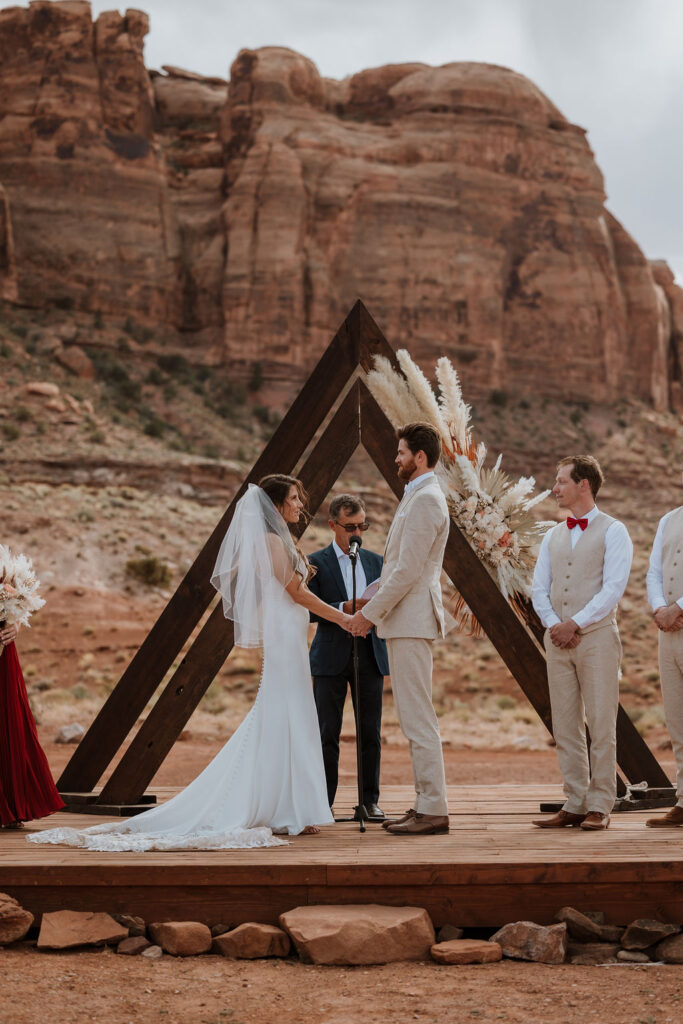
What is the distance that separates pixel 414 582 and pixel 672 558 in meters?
1.53

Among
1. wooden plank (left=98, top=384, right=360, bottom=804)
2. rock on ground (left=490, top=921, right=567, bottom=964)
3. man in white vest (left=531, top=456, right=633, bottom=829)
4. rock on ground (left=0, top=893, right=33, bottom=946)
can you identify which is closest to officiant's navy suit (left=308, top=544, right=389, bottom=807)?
wooden plank (left=98, top=384, right=360, bottom=804)

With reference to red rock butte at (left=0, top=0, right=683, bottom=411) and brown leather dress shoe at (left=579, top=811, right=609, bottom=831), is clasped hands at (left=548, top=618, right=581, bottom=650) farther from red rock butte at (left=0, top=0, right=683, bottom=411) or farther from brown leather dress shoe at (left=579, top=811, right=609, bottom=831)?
red rock butte at (left=0, top=0, right=683, bottom=411)

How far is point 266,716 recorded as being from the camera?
5797 millimetres

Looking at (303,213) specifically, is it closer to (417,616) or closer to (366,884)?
(417,616)

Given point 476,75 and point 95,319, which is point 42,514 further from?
point 476,75

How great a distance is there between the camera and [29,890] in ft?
16.1

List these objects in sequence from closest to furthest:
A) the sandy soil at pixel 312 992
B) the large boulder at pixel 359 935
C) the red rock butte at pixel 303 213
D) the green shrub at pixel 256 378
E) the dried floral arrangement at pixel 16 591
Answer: the sandy soil at pixel 312 992 < the large boulder at pixel 359 935 < the dried floral arrangement at pixel 16 591 < the green shrub at pixel 256 378 < the red rock butte at pixel 303 213

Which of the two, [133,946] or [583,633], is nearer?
[133,946]

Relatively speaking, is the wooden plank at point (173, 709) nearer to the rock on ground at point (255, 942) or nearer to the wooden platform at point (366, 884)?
the wooden platform at point (366, 884)

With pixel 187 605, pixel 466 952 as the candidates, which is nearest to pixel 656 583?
pixel 466 952

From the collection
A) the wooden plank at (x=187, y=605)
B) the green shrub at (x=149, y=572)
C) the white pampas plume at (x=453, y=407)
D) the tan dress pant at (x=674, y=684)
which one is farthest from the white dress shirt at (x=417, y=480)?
the green shrub at (x=149, y=572)

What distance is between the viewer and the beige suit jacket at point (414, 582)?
5539 millimetres

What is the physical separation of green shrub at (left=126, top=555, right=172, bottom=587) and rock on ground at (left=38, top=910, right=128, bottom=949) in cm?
2684

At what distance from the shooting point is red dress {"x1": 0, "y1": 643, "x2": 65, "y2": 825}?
620 centimetres
